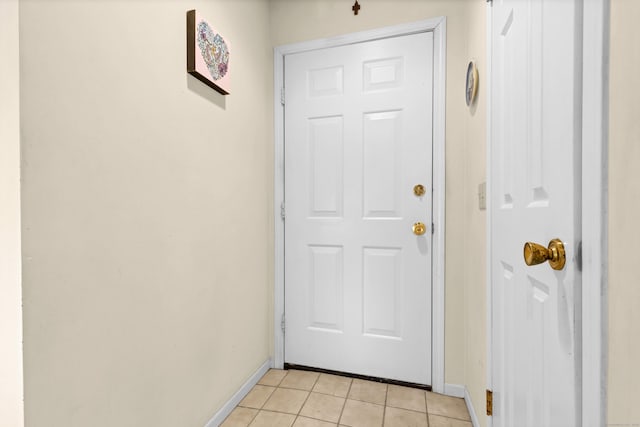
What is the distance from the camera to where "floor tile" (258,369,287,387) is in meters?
1.82

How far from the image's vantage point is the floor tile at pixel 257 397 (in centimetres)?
162

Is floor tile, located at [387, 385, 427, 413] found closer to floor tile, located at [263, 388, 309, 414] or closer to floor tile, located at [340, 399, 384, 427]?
floor tile, located at [340, 399, 384, 427]

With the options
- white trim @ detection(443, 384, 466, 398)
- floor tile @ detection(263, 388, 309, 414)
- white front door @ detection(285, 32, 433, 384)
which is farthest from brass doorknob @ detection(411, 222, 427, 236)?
floor tile @ detection(263, 388, 309, 414)

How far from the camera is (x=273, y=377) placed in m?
1.88

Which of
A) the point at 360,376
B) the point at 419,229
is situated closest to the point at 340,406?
the point at 360,376

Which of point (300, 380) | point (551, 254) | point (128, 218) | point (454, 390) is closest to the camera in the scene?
point (551, 254)

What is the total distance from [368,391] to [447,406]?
408 millimetres

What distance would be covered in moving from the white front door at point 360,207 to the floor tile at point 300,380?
0.21 ft

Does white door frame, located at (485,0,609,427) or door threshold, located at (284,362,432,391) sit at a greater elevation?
white door frame, located at (485,0,609,427)

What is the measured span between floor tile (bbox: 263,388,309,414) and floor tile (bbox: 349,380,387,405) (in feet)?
0.88

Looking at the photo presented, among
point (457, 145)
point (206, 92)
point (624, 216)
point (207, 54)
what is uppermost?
point (207, 54)

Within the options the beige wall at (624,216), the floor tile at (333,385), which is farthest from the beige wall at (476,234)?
the beige wall at (624,216)

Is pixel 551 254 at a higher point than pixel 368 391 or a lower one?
higher

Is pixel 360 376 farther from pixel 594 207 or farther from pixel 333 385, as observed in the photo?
pixel 594 207
